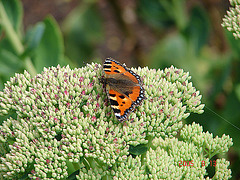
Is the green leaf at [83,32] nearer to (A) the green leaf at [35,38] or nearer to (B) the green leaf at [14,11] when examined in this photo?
(B) the green leaf at [14,11]

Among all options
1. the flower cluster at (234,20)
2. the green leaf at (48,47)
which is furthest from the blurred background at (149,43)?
the flower cluster at (234,20)

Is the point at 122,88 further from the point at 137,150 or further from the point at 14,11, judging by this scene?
the point at 14,11

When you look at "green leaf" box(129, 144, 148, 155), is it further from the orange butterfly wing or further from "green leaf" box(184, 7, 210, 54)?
"green leaf" box(184, 7, 210, 54)

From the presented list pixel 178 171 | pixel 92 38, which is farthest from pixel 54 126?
pixel 92 38

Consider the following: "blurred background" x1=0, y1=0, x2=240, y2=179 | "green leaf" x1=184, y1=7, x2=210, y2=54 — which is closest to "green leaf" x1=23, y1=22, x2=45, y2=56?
"blurred background" x1=0, y1=0, x2=240, y2=179

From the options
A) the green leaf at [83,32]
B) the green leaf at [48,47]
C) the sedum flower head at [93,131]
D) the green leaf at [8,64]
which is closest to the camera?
the sedum flower head at [93,131]

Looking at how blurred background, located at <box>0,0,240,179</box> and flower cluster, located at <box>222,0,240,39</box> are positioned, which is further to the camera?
blurred background, located at <box>0,0,240,179</box>

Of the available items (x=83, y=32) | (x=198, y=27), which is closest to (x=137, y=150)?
(x=198, y=27)
